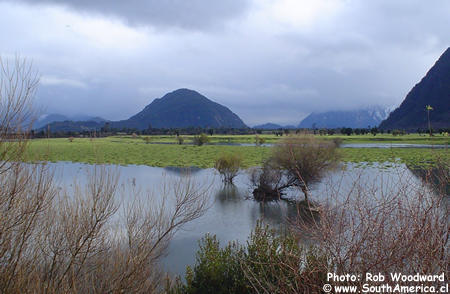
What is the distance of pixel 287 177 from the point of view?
2389cm

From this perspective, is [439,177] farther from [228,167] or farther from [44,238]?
[228,167]

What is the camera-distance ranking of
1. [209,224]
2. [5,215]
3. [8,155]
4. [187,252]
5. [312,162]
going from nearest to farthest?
[5,215], [8,155], [187,252], [209,224], [312,162]

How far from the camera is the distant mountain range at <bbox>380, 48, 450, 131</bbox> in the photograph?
128500 mm

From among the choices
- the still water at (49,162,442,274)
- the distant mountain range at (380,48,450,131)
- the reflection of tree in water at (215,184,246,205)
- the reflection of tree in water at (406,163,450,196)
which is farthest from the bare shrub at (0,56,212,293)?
the distant mountain range at (380,48,450,131)

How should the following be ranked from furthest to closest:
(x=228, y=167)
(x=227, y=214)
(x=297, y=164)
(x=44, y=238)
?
1. (x=228, y=167)
2. (x=297, y=164)
3. (x=227, y=214)
4. (x=44, y=238)

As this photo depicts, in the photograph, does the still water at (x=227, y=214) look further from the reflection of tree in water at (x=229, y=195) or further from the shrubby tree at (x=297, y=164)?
the shrubby tree at (x=297, y=164)

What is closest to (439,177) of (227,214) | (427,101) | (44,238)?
(44,238)

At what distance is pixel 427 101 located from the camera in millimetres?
143000

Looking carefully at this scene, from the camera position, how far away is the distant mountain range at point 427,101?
128m

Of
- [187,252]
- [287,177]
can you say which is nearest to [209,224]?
[187,252]

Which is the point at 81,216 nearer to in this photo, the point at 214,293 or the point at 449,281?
the point at 214,293

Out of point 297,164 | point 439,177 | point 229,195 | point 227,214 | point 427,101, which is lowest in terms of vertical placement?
point 227,214


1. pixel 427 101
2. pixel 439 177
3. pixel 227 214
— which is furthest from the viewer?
pixel 427 101

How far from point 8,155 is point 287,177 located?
785 inches
